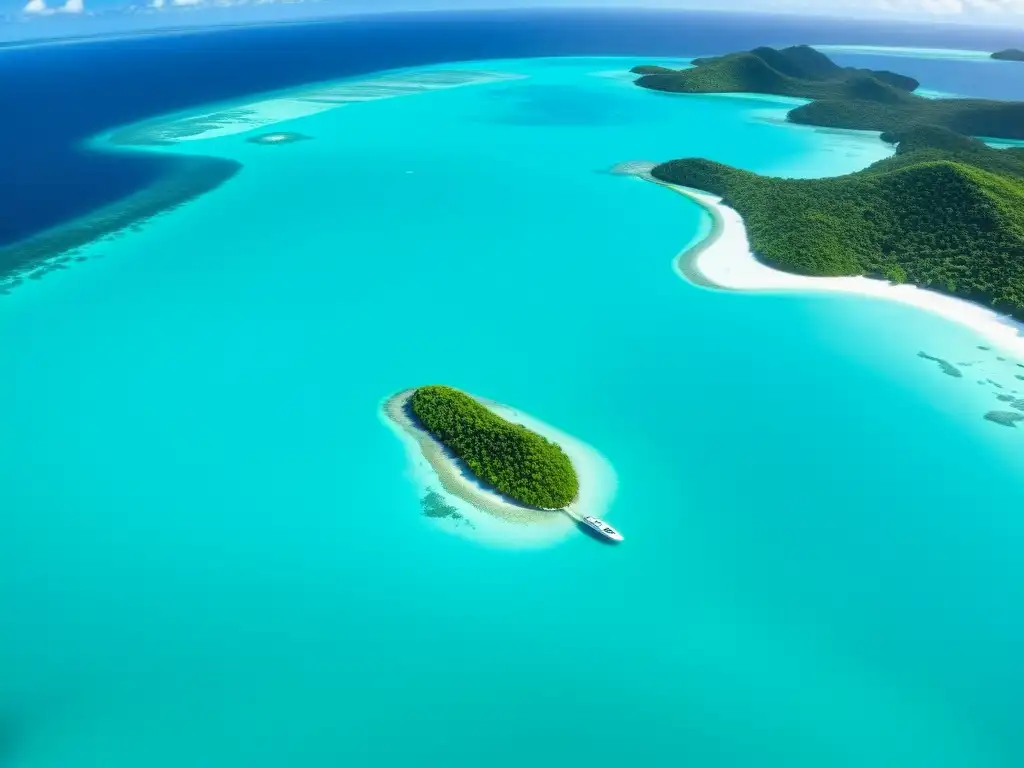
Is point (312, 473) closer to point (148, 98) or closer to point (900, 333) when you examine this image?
point (900, 333)

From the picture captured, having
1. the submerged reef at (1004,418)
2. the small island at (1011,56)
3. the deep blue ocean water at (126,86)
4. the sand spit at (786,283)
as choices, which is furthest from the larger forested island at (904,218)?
the small island at (1011,56)

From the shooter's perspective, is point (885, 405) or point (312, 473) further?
point (885, 405)

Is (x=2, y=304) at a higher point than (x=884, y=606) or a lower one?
higher

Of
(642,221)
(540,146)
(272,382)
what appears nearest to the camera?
(272,382)

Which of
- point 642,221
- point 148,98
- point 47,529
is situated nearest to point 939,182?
point 642,221

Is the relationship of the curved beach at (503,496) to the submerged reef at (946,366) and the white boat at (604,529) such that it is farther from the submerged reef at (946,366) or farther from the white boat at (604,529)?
the submerged reef at (946,366)

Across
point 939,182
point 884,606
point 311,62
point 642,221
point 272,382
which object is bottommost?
point 884,606

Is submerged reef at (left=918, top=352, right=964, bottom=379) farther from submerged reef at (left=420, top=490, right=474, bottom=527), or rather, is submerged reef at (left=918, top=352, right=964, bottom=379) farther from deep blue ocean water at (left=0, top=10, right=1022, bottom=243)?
deep blue ocean water at (left=0, top=10, right=1022, bottom=243)

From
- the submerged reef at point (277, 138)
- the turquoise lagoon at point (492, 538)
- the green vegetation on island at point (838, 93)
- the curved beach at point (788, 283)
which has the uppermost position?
the green vegetation on island at point (838, 93)
